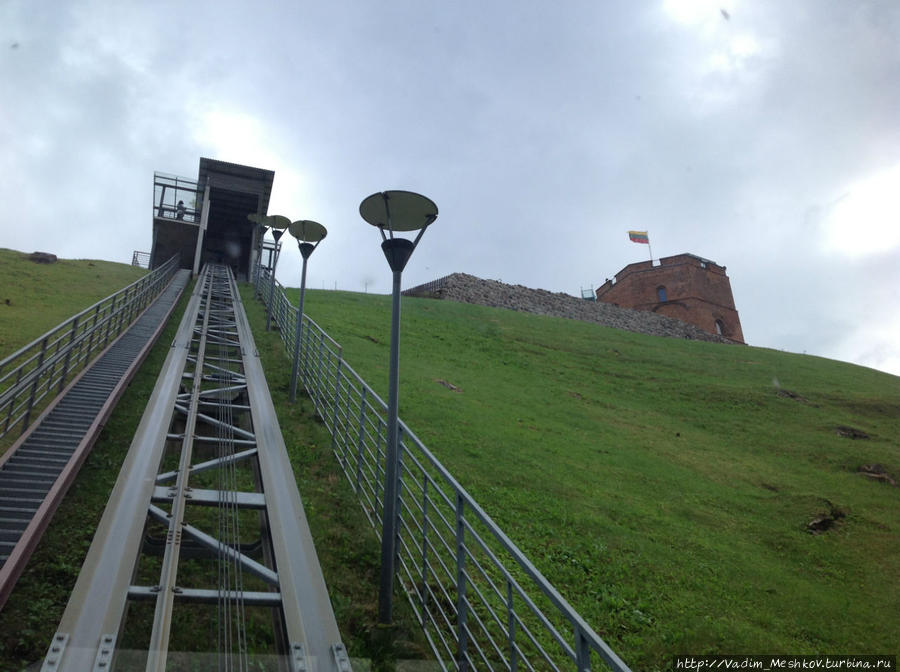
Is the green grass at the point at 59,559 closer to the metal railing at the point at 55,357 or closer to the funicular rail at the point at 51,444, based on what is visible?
the funicular rail at the point at 51,444

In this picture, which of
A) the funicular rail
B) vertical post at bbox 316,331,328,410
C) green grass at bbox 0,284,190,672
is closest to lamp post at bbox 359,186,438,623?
green grass at bbox 0,284,190,672

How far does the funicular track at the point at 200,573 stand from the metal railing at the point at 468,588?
931 millimetres

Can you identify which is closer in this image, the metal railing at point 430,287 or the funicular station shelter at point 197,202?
the funicular station shelter at point 197,202

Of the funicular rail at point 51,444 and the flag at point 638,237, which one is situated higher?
the flag at point 638,237

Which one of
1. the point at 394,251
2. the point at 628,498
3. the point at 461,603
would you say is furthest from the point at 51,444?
the point at 628,498

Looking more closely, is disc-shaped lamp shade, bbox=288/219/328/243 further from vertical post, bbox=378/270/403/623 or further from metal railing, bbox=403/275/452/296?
metal railing, bbox=403/275/452/296

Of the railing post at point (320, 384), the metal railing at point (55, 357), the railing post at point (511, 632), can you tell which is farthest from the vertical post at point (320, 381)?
the railing post at point (511, 632)

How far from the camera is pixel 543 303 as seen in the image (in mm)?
39469

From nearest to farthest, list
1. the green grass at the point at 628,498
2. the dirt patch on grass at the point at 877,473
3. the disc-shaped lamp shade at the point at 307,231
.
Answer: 1. the green grass at the point at 628,498
2. the disc-shaped lamp shade at the point at 307,231
3. the dirt patch on grass at the point at 877,473

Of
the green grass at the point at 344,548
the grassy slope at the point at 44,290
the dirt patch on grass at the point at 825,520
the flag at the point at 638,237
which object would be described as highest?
the flag at the point at 638,237

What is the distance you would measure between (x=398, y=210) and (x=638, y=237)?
54948 mm

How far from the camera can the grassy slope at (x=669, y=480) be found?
6328 millimetres

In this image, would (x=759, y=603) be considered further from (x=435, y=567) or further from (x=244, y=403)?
(x=244, y=403)

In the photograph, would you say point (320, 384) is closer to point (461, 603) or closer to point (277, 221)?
point (461, 603)
